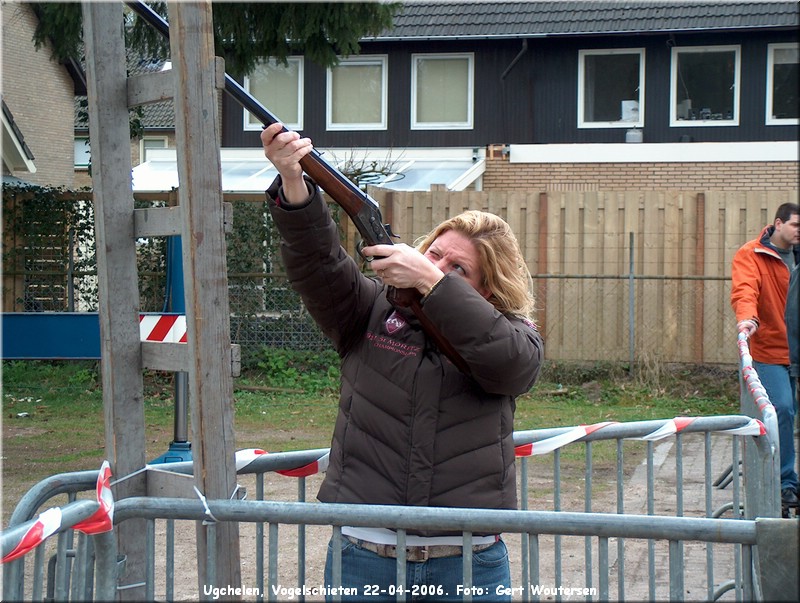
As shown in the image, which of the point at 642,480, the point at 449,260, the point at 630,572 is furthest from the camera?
the point at 642,480

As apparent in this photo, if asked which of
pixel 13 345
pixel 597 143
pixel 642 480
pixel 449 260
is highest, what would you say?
pixel 597 143

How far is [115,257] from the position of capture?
108 inches

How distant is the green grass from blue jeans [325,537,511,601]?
5815 mm

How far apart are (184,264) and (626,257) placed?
11.3 m

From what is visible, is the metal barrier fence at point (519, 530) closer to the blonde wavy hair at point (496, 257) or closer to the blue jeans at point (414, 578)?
the blue jeans at point (414, 578)

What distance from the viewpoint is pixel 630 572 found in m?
5.30

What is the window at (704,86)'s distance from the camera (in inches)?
767

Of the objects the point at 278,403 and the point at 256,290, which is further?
the point at 256,290

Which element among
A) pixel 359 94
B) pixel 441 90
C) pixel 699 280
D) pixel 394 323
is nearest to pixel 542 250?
pixel 699 280

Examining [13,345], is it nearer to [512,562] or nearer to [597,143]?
[512,562]

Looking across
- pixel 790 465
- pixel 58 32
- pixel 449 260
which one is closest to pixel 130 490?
pixel 449 260

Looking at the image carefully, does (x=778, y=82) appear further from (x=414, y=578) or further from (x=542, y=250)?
(x=414, y=578)

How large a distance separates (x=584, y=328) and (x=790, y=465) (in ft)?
21.7

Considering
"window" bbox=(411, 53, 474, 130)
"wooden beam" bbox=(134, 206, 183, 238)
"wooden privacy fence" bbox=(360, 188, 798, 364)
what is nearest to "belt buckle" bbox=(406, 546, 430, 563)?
"wooden beam" bbox=(134, 206, 183, 238)
